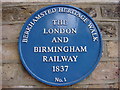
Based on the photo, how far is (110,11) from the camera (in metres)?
1.92

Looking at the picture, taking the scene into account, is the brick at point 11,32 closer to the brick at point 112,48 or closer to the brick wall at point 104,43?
the brick wall at point 104,43

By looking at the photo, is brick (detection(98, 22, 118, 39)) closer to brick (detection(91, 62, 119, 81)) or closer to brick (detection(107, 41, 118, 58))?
brick (detection(107, 41, 118, 58))

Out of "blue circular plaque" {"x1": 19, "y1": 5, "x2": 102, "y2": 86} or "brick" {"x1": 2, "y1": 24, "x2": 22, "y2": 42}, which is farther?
"brick" {"x1": 2, "y1": 24, "x2": 22, "y2": 42}

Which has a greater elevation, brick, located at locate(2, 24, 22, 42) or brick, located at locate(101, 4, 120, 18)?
brick, located at locate(101, 4, 120, 18)

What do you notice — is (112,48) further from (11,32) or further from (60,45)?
(11,32)

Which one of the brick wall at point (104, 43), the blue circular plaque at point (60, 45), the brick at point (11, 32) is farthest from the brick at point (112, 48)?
the brick at point (11, 32)

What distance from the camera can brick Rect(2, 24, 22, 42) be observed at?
6.20ft

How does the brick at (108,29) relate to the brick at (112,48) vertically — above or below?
above

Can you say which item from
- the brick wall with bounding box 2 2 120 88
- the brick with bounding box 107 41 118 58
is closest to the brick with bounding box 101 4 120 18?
the brick wall with bounding box 2 2 120 88

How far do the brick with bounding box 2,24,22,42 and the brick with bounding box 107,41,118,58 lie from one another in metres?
1.00

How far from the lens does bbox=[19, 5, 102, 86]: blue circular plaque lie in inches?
69.3

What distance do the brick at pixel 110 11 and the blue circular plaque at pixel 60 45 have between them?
0.20 meters

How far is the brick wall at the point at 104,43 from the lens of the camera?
1.79 meters

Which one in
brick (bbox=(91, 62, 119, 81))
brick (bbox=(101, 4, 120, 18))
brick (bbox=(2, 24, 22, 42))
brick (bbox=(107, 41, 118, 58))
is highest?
brick (bbox=(101, 4, 120, 18))
